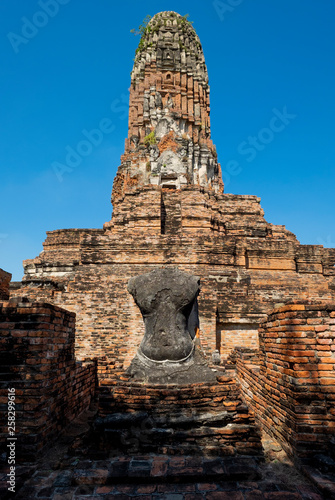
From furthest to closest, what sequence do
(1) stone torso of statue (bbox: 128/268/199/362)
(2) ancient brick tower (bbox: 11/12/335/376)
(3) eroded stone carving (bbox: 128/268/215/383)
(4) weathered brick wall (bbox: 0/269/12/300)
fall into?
(2) ancient brick tower (bbox: 11/12/335/376), (4) weathered brick wall (bbox: 0/269/12/300), (1) stone torso of statue (bbox: 128/268/199/362), (3) eroded stone carving (bbox: 128/268/215/383)

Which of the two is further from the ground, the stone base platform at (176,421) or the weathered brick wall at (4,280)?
the weathered brick wall at (4,280)

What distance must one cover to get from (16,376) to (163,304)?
2.65m

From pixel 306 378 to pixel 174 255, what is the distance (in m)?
8.17

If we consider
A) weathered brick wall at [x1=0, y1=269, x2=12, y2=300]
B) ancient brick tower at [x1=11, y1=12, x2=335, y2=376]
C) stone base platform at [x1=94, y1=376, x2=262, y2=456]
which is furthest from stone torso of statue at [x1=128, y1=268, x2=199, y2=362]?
weathered brick wall at [x1=0, y1=269, x2=12, y2=300]

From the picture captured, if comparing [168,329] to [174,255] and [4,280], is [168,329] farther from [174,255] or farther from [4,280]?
[174,255]

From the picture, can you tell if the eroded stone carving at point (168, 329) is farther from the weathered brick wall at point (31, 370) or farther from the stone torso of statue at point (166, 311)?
the weathered brick wall at point (31, 370)

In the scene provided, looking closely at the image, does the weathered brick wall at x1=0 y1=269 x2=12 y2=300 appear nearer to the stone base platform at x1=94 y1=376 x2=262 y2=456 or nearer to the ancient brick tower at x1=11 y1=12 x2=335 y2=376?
the ancient brick tower at x1=11 y1=12 x2=335 y2=376

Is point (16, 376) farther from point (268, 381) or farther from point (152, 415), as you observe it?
point (268, 381)

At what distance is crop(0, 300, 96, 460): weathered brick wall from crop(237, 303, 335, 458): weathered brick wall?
Result: 9.79ft

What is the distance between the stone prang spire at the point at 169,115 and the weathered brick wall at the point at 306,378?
1820cm

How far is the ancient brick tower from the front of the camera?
1056 cm

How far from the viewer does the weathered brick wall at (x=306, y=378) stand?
12.7 ft

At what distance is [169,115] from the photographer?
24.2m

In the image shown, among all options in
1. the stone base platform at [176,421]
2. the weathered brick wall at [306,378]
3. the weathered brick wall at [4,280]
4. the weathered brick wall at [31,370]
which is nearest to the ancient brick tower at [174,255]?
the weathered brick wall at [4,280]
